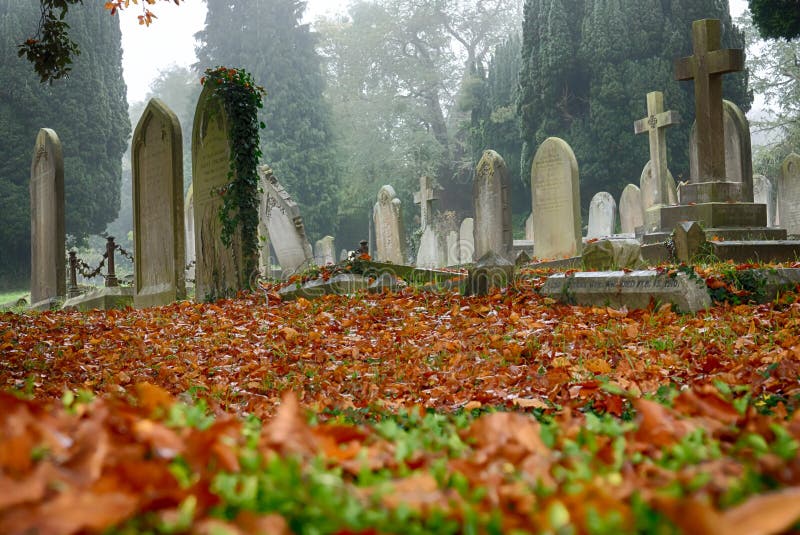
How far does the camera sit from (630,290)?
6.81m

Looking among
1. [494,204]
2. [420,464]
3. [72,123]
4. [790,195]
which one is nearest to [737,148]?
[494,204]

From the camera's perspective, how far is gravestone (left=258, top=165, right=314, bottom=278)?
14.1m

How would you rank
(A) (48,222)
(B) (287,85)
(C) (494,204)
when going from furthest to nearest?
(B) (287,85) < (C) (494,204) < (A) (48,222)

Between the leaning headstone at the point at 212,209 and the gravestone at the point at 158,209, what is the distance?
0.90 ft

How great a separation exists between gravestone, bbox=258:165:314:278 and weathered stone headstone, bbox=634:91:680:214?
9225mm

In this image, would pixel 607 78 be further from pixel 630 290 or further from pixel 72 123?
pixel 630 290

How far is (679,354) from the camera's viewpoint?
4574 millimetres

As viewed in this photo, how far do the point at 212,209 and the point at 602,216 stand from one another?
1693 centimetres

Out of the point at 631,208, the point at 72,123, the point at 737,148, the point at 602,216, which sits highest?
the point at 72,123

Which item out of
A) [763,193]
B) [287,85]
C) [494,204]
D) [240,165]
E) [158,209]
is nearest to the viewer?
[240,165]

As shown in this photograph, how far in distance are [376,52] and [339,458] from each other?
4868 centimetres

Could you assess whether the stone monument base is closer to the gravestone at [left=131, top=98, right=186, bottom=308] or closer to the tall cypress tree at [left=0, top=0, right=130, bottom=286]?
the gravestone at [left=131, top=98, right=186, bottom=308]

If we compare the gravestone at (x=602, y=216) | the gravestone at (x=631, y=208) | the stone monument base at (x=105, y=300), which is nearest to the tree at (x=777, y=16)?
the gravestone at (x=631, y=208)

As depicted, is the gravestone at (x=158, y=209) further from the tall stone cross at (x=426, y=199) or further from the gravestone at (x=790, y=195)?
the gravestone at (x=790, y=195)
